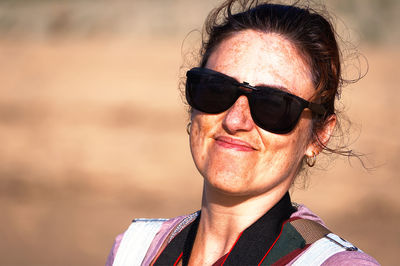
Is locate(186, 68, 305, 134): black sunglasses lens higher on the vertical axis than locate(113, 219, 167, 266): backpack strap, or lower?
higher

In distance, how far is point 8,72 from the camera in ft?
53.9

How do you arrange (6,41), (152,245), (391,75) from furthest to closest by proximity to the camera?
1. (6,41)
2. (391,75)
3. (152,245)

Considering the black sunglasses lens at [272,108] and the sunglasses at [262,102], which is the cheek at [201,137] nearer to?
the sunglasses at [262,102]

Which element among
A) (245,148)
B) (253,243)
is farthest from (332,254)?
(245,148)

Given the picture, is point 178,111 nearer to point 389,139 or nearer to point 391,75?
point 389,139

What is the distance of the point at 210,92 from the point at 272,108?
200mm

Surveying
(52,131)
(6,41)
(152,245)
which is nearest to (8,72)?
(6,41)

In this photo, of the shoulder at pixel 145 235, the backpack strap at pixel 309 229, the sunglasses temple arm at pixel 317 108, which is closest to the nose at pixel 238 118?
the sunglasses temple arm at pixel 317 108

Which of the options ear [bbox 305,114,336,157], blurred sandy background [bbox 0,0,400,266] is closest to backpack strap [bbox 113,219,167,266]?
ear [bbox 305,114,336,157]

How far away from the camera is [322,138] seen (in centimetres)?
205

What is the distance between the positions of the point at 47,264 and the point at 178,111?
652 centimetres

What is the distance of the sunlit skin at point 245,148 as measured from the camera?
1.86 meters

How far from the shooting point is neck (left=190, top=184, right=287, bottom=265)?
1918mm

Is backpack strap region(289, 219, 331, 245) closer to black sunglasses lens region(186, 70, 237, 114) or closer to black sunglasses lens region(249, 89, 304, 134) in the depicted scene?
black sunglasses lens region(249, 89, 304, 134)
